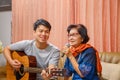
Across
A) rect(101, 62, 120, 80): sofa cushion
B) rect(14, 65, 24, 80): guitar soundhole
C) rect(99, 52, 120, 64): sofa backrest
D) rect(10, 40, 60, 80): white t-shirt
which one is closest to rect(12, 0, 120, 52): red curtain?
rect(99, 52, 120, 64): sofa backrest

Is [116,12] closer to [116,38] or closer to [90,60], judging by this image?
Result: [116,38]

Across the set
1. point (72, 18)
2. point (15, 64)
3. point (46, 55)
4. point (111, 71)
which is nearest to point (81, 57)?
point (111, 71)

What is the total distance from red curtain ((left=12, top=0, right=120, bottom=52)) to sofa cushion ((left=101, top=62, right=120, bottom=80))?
552 millimetres

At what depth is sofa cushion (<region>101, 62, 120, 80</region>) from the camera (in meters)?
2.04

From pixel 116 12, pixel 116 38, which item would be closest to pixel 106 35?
pixel 116 38

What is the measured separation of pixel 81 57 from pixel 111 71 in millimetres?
430

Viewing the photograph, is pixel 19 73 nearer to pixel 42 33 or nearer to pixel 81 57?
pixel 42 33

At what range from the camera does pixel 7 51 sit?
2.47 meters

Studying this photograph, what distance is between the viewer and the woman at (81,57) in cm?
178

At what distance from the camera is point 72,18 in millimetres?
3004

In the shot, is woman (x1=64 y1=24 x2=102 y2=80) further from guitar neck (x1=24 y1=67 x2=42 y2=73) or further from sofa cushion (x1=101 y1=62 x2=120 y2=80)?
guitar neck (x1=24 y1=67 x2=42 y2=73)

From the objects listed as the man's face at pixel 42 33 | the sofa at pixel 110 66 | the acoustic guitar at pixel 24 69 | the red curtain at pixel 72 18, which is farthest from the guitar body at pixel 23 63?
the red curtain at pixel 72 18

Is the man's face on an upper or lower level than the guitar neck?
upper

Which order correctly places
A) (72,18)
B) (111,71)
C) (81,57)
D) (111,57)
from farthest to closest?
(72,18)
(111,57)
(111,71)
(81,57)
